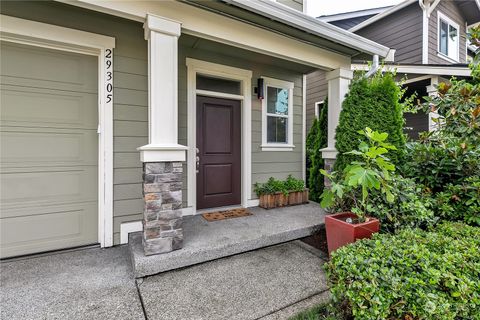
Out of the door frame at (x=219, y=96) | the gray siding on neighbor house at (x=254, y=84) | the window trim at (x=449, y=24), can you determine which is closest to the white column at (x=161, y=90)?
the gray siding on neighbor house at (x=254, y=84)

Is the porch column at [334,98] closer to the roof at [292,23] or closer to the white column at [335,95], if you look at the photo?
the white column at [335,95]

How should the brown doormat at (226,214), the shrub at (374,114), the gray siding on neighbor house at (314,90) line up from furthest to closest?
1. the gray siding on neighbor house at (314,90)
2. the brown doormat at (226,214)
3. the shrub at (374,114)

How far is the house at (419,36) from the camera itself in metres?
6.41

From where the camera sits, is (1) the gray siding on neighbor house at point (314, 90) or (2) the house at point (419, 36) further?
(1) the gray siding on neighbor house at point (314, 90)

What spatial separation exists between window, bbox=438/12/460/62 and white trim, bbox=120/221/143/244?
8.76 metres

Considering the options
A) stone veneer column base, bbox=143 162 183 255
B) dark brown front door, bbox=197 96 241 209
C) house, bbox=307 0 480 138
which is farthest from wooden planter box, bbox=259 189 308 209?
house, bbox=307 0 480 138

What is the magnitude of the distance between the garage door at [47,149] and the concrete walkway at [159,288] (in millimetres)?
307

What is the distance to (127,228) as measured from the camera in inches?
117

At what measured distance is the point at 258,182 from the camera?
4148 mm

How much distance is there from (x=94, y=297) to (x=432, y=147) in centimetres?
429

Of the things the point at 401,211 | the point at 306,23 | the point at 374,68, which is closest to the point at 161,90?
the point at 306,23

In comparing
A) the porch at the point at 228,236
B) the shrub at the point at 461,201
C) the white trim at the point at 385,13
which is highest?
the white trim at the point at 385,13

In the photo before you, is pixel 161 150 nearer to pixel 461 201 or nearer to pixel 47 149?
pixel 47 149

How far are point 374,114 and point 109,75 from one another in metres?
3.41
